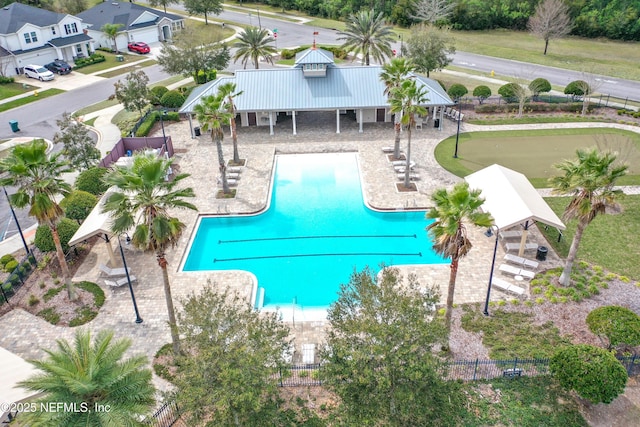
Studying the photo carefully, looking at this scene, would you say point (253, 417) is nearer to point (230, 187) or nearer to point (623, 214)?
point (230, 187)

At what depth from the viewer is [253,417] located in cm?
1645

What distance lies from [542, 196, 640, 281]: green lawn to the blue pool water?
28.0ft

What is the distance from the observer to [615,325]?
22625mm

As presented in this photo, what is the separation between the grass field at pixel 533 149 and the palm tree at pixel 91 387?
101 ft

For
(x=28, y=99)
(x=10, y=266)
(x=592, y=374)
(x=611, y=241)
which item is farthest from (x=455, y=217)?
(x=28, y=99)

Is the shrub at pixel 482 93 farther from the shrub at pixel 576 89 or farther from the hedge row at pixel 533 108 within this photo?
the shrub at pixel 576 89

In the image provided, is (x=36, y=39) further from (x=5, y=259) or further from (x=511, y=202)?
(x=511, y=202)

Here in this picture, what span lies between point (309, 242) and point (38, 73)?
5264 centimetres

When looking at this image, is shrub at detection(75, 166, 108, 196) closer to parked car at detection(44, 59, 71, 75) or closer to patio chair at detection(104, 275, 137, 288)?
patio chair at detection(104, 275, 137, 288)

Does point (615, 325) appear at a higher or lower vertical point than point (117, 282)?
higher

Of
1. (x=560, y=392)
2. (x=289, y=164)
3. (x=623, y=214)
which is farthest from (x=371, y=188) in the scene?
(x=560, y=392)

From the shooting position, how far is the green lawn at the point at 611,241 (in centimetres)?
2948

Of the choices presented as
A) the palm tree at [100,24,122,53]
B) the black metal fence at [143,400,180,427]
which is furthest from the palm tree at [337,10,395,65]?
the black metal fence at [143,400,180,427]

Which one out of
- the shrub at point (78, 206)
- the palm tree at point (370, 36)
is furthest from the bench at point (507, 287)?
the palm tree at point (370, 36)
